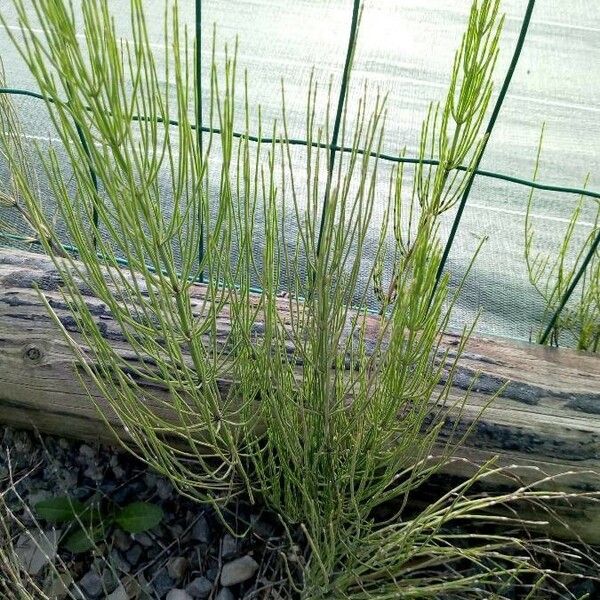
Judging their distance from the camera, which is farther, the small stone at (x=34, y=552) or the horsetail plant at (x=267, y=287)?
the small stone at (x=34, y=552)

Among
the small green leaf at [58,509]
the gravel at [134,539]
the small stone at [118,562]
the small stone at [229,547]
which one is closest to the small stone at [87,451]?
the gravel at [134,539]

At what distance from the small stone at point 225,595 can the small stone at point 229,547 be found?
2.9 inches

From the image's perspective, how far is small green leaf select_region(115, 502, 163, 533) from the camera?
60.0 inches

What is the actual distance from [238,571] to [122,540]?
0.92ft

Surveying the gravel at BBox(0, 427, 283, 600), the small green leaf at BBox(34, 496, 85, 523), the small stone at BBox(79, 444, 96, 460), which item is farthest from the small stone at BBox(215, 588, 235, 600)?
the small stone at BBox(79, 444, 96, 460)

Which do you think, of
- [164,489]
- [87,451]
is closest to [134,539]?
[164,489]

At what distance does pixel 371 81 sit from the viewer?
4.92m

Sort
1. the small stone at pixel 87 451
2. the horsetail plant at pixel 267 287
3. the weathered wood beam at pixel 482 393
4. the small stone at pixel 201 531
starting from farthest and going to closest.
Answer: the small stone at pixel 87 451, the small stone at pixel 201 531, the weathered wood beam at pixel 482 393, the horsetail plant at pixel 267 287

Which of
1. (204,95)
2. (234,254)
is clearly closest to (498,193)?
(234,254)

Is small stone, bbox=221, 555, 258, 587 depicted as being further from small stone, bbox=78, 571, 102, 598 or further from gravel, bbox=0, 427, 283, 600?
small stone, bbox=78, 571, 102, 598

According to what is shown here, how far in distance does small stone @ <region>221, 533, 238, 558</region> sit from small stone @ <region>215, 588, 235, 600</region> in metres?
0.07

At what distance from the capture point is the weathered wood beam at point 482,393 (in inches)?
56.8

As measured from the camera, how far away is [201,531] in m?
1.56

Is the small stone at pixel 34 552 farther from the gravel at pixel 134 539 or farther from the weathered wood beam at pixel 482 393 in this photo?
the weathered wood beam at pixel 482 393
